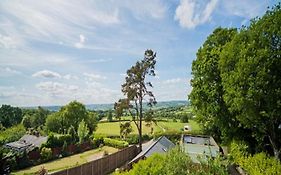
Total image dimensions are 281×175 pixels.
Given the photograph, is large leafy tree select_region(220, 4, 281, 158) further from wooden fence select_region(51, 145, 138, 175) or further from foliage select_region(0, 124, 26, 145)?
foliage select_region(0, 124, 26, 145)

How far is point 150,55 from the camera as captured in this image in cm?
3744

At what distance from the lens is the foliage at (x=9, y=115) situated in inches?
3652

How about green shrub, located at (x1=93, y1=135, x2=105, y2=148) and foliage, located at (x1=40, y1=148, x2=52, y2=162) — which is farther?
green shrub, located at (x1=93, y1=135, x2=105, y2=148)

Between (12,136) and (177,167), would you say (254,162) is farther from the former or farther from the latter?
(12,136)

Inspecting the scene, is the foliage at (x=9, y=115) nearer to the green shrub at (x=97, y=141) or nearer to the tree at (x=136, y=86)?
the green shrub at (x=97, y=141)

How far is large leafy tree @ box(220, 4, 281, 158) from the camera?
1647 cm

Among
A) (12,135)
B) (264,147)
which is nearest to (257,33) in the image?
(264,147)

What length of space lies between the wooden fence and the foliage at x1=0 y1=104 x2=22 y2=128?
234ft

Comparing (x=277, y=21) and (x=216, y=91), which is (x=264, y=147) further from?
(x=277, y=21)

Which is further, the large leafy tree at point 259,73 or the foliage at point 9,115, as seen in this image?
the foliage at point 9,115

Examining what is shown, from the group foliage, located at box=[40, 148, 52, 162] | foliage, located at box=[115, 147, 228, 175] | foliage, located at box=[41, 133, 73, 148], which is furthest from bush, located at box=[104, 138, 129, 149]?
foliage, located at box=[115, 147, 228, 175]

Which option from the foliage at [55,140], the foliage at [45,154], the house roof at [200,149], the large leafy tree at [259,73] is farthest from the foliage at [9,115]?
the large leafy tree at [259,73]

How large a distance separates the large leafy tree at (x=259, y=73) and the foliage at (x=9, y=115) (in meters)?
87.9

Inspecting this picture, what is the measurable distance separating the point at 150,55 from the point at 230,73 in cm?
1937
